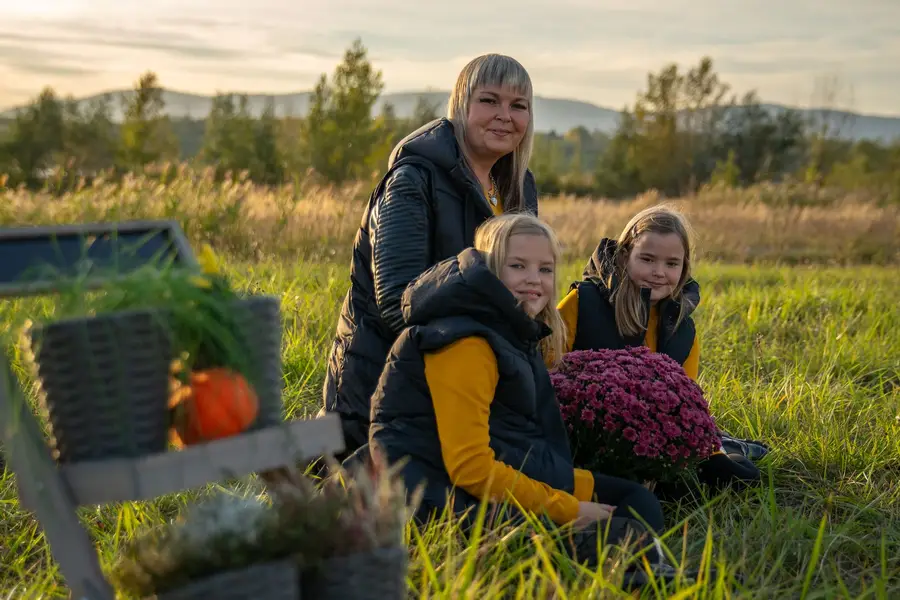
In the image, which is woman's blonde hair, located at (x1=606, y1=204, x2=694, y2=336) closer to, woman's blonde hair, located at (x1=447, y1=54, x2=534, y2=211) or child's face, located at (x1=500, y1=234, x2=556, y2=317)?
woman's blonde hair, located at (x1=447, y1=54, x2=534, y2=211)

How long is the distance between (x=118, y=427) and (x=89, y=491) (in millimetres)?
132

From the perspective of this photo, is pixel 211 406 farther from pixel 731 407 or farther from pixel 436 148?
pixel 731 407

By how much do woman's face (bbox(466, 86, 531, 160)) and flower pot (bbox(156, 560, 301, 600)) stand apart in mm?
2315

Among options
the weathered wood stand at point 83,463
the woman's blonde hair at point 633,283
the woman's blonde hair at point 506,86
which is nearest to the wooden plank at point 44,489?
the weathered wood stand at point 83,463

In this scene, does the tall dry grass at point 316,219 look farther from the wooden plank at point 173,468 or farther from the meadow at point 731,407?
the wooden plank at point 173,468

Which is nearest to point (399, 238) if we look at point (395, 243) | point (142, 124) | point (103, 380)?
point (395, 243)

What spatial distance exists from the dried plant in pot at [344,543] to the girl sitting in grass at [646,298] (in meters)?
2.01

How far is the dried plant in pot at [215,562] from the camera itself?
1581 millimetres

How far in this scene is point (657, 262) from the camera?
3693 millimetres

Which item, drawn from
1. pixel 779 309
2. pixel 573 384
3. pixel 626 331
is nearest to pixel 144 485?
pixel 573 384

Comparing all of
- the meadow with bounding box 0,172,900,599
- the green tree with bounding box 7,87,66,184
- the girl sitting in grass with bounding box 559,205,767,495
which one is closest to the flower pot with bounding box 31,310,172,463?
the meadow with bounding box 0,172,900,599

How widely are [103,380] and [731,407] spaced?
11.6 feet

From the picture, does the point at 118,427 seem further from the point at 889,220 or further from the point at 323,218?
the point at 889,220

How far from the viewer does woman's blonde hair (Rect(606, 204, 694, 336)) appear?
12.2 ft
